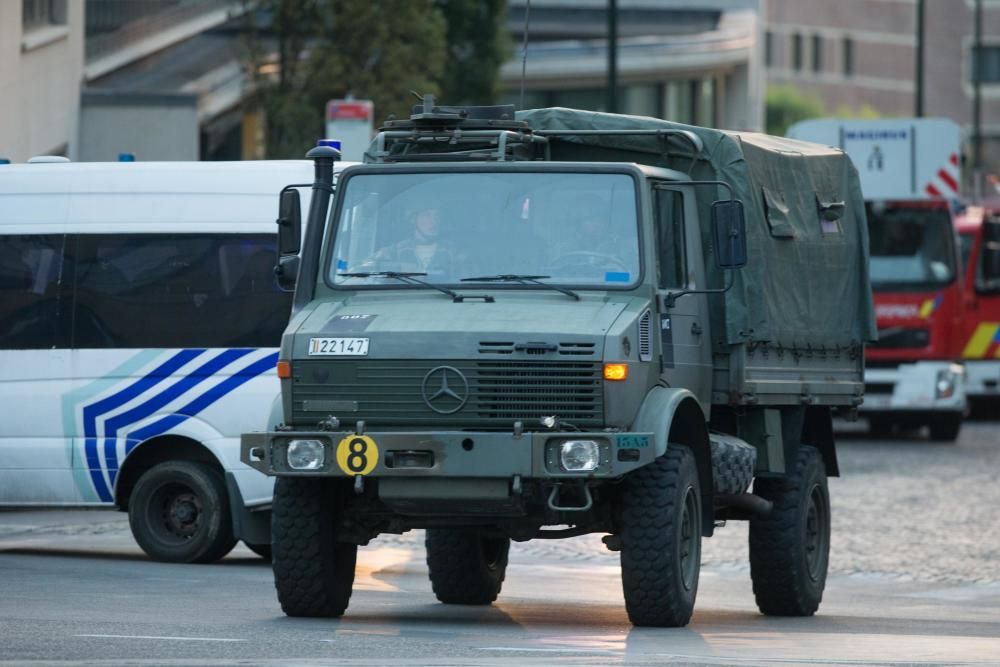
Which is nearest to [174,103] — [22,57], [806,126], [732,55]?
[22,57]

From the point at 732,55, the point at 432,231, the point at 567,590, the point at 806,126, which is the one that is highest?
the point at 732,55

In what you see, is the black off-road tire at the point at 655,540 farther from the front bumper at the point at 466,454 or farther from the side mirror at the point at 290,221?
the side mirror at the point at 290,221

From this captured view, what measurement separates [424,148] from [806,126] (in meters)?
16.5

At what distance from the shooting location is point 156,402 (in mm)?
15383

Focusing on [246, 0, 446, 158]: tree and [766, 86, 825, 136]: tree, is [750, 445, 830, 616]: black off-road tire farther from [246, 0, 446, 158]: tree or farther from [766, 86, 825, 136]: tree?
[766, 86, 825, 136]: tree

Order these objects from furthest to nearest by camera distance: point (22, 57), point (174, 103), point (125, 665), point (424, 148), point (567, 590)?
1. point (174, 103)
2. point (22, 57)
3. point (567, 590)
4. point (424, 148)
5. point (125, 665)

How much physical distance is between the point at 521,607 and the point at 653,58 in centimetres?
4515

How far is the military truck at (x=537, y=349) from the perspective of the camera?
11.0 m

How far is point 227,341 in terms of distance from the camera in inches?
603

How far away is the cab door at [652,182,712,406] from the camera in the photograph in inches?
461

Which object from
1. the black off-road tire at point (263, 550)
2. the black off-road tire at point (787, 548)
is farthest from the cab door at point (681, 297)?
the black off-road tire at point (263, 550)

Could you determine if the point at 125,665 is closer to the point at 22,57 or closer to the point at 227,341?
the point at 227,341

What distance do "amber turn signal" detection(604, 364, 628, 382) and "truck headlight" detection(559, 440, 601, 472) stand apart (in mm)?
325

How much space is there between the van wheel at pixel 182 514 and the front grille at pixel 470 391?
4.21 m
